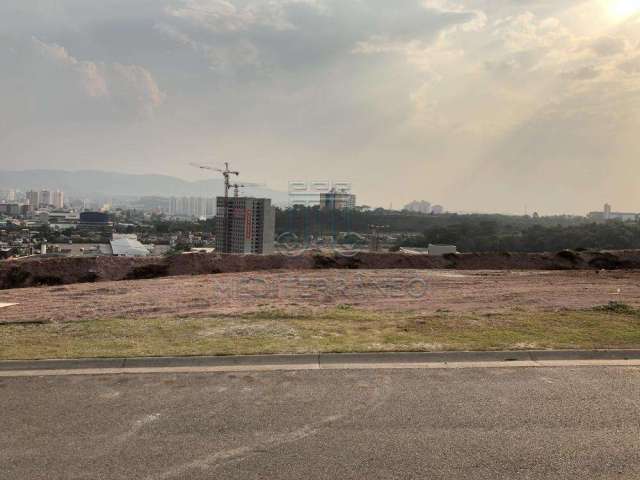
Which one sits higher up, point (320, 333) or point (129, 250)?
point (129, 250)

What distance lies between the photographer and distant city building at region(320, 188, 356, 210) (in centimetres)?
4391

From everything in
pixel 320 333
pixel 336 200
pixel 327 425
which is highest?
pixel 336 200

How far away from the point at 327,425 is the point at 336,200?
4151 cm

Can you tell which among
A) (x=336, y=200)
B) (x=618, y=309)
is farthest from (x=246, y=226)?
(x=618, y=309)

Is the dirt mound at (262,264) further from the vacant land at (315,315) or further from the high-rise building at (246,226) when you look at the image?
the high-rise building at (246,226)

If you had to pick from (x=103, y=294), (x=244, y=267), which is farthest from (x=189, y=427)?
(x=244, y=267)

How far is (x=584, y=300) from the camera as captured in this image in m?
11.6

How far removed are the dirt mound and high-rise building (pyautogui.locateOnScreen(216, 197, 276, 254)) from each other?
18237 millimetres

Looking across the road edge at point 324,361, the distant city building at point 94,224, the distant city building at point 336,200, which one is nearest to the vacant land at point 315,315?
the road edge at point 324,361

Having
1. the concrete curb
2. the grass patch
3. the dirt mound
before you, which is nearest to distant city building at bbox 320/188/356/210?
the dirt mound

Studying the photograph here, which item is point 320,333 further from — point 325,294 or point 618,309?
point 618,309

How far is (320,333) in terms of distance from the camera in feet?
26.7

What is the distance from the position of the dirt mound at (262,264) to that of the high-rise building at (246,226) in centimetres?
1824

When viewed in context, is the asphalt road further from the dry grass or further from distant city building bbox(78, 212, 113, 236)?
distant city building bbox(78, 212, 113, 236)
